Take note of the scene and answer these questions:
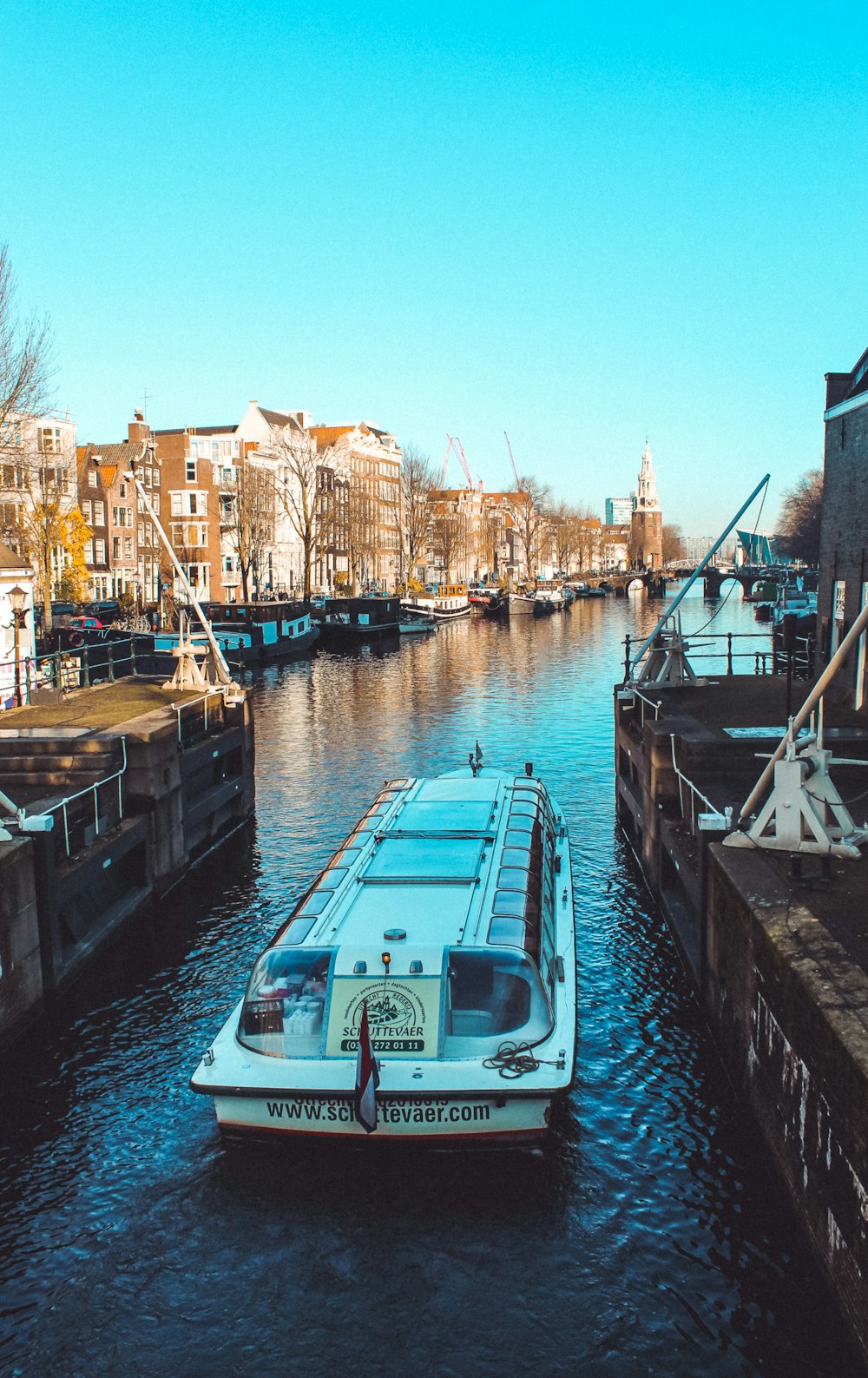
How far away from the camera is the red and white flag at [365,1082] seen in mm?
10656

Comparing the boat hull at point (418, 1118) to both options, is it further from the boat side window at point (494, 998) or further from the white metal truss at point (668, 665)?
the white metal truss at point (668, 665)

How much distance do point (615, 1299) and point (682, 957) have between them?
787 cm

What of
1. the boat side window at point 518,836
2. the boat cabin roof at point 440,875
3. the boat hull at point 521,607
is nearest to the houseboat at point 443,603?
the boat hull at point 521,607

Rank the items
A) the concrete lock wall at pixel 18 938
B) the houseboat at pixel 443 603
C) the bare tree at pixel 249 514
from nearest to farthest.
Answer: the concrete lock wall at pixel 18 938 → the bare tree at pixel 249 514 → the houseboat at pixel 443 603

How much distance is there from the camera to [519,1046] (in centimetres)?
1158

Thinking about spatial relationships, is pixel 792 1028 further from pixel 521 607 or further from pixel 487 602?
pixel 487 602

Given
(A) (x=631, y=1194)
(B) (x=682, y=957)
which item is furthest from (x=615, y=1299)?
(B) (x=682, y=957)

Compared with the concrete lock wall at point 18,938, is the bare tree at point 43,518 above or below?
above

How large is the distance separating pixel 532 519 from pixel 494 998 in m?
168

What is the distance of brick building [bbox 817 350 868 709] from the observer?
2686cm

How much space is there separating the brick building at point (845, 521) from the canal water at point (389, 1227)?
39.8 ft

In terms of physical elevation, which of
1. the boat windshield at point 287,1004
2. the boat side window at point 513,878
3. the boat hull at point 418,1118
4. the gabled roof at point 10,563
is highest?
the gabled roof at point 10,563

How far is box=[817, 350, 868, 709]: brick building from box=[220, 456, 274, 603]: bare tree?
6418 cm

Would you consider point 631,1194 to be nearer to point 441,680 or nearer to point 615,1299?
point 615,1299
